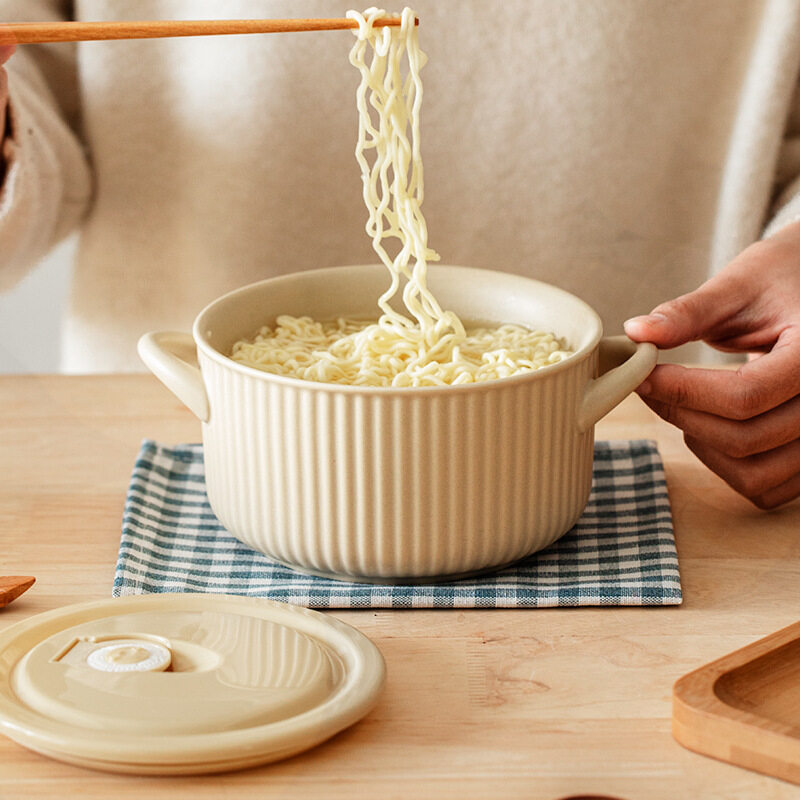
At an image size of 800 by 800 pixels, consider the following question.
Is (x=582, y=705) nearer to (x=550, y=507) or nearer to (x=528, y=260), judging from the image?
(x=550, y=507)

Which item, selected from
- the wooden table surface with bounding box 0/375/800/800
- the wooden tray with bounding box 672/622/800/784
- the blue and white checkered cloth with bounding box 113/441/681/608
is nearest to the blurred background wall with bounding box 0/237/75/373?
the wooden table surface with bounding box 0/375/800/800

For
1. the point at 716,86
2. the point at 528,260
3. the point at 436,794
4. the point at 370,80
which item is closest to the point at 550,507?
the point at 436,794

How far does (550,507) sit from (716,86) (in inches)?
33.8

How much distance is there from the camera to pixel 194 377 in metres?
0.90

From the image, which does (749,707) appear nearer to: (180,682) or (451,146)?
(180,682)

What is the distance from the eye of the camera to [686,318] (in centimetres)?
97

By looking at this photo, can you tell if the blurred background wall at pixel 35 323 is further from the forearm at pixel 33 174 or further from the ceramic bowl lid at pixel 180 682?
the ceramic bowl lid at pixel 180 682

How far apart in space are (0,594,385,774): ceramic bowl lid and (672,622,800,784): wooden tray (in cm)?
19

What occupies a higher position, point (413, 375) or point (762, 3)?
point (762, 3)

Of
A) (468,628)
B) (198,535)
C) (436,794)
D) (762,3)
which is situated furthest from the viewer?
(762,3)

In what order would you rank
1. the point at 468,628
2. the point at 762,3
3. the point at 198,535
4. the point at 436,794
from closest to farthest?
1. the point at 436,794
2. the point at 468,628
3. the point at 198,535
4. the point at 762,3

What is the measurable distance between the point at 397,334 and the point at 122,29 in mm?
318

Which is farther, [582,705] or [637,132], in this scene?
[637,132]

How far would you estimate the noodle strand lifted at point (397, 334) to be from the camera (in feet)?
2.93
